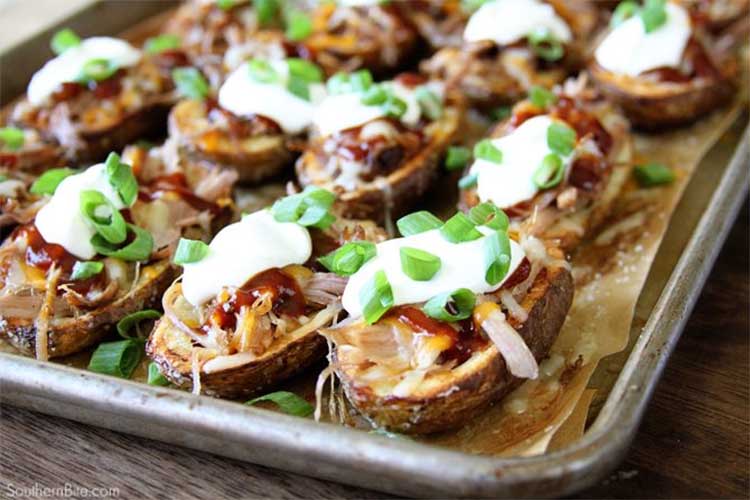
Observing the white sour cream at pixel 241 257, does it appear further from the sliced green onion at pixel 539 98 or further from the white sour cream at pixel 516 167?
the sliced green onion at pixel 539 98

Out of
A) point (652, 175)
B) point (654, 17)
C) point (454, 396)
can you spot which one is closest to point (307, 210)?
point (454, 396)

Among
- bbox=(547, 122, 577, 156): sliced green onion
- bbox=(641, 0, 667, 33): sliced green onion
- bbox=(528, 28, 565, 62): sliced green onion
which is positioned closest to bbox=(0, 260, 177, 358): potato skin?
bbox=(547, 122, 577, 156): sliced green onion

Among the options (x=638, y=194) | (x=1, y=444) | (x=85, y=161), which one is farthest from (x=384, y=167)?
(x=1, y=444)

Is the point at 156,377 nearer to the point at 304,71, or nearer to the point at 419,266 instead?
the point at 419,266

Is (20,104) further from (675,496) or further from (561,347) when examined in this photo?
(675,496)

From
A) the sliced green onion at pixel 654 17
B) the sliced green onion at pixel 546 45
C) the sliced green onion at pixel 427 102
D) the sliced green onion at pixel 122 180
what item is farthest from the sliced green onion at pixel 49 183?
the sliced green onion at pixel 654 17

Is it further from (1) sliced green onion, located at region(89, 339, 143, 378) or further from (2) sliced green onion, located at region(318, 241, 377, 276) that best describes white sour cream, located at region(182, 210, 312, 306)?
(1) sliced green onion, located at region(89, 339, 143, 378)
